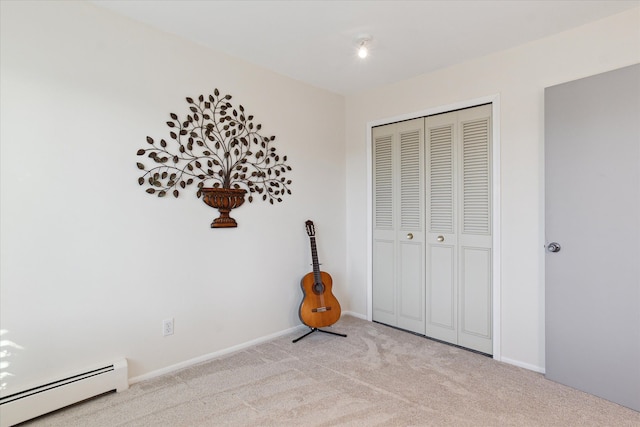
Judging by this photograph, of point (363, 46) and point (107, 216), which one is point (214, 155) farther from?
point (363, 46)

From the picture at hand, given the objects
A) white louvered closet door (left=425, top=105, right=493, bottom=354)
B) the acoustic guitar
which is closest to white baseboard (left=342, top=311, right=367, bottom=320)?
the acoustic guitar

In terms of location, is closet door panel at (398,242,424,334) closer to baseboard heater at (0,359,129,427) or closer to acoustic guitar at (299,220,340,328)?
acoustic guitar at (299,220,340,328)

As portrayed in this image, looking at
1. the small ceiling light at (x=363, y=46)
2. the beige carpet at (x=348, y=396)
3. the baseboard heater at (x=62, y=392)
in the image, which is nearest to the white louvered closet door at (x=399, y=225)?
the beige carpet at (x=348, y=396)

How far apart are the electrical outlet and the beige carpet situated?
0.30 metres

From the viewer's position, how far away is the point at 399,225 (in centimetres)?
350

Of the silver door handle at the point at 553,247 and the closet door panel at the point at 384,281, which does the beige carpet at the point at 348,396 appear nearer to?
the closet door panel at the point at 384,281

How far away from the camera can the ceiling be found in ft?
7.22

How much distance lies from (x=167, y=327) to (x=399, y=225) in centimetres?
224

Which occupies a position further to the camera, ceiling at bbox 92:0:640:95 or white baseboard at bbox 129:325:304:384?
white baseboard at bbox 129:325:304:384

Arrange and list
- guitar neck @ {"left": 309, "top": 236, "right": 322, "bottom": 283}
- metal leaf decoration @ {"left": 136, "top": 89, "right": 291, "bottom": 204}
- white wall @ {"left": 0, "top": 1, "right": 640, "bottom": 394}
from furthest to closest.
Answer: guitar neck @ {"left": 309, "top": 236, "right": 322, "bottom": 283} → metal leaf decoration @ {"left": 136, "top": 89, "right": 291, "bottom": 204} → white wall @ {"left": 0, "top": 1, "right": 640, "bottom": 394}

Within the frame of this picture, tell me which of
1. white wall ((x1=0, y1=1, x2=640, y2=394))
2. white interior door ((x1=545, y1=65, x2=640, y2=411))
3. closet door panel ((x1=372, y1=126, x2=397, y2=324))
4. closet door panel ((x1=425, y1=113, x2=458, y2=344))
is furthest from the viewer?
closet door panel ((x1=372, y1=126, x2=397, y2=324))

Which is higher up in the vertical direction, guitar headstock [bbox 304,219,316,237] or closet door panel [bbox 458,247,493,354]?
guitar headstock [bbox 304,219,316,237]

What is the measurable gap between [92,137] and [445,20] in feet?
7.93

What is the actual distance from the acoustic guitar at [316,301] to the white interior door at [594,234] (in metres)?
1.70
